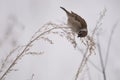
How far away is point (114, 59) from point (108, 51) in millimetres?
66

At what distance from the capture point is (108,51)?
1.15 m

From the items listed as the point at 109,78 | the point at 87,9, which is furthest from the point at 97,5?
the point at 109,78

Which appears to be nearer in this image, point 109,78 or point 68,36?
point 68,36

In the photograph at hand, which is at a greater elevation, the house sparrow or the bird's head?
the house sparrow

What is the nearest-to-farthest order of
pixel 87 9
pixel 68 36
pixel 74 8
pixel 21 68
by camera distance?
pixel 68 36 → pixel 21 68 → pixel 74 8 → pixel 87 9

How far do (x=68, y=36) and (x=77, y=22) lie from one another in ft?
0.16

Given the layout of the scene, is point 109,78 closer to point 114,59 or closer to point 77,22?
point 114,59

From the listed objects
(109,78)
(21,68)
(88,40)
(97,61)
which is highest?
(88,40)

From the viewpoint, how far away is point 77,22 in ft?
1.67

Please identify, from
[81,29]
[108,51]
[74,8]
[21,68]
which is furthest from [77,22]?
[108,51]

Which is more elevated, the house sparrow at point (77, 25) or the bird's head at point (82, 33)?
the house sparrow at point (77, 25)

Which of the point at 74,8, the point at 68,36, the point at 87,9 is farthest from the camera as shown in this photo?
the point at 87,9

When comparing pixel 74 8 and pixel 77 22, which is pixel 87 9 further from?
pixel 77 22

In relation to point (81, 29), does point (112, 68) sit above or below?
below
